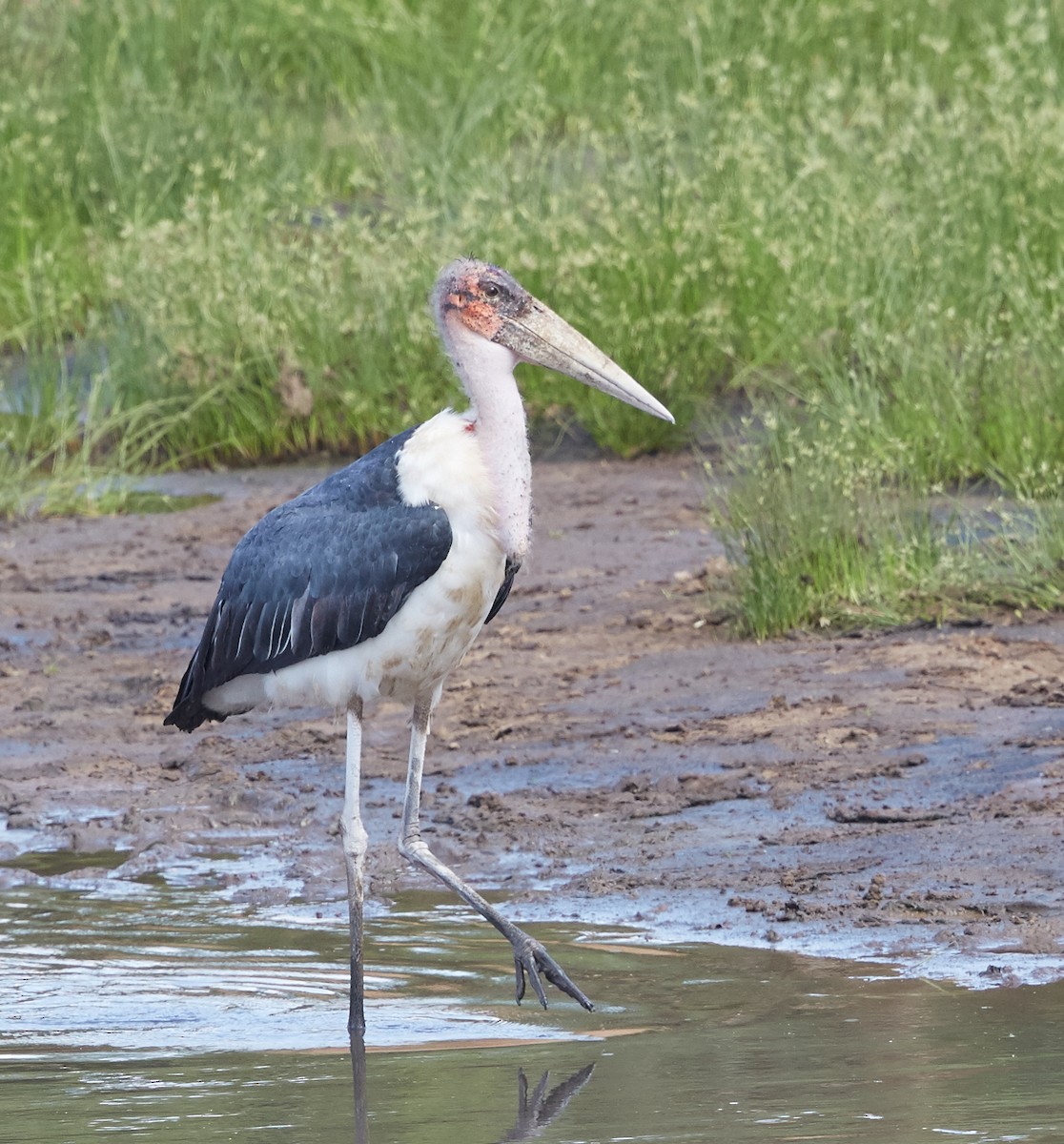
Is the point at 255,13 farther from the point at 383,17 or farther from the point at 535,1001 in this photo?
the point at 535,1001

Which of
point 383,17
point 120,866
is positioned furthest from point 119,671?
point 383,17

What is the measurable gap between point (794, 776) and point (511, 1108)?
225 centimetres

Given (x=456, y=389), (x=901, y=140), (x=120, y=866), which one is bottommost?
(x=120, y=866)

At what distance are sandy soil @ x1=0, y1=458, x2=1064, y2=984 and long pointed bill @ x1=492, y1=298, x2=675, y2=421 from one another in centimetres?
113

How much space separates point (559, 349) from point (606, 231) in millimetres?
5486

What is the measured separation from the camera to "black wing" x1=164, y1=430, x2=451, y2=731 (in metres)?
4.51

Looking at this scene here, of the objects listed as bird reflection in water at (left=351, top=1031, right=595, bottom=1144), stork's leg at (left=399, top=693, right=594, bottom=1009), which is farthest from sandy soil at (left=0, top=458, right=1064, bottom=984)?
bird reflection in water at (left=351, top=1031, right=595, bottom=1144)

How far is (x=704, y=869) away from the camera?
523cm

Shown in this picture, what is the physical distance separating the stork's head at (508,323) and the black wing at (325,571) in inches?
10.2

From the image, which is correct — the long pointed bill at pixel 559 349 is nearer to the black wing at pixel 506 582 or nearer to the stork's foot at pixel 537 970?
the black wing at pixel 506 582

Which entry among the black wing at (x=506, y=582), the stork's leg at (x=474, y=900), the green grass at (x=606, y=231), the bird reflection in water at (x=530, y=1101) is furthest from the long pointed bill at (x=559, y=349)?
the green grass at (x=606, y=231)

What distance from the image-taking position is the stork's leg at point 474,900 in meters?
4.35

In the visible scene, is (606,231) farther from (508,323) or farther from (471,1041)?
(471,1041)

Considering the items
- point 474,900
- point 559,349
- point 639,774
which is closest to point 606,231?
point 639,774
